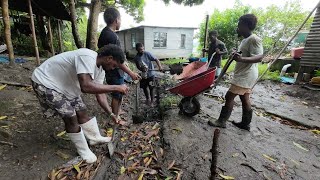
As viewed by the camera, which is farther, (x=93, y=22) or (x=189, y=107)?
(x=93, y=22)

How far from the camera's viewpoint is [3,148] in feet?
10.1

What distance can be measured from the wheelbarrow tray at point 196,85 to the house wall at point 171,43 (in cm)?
1652

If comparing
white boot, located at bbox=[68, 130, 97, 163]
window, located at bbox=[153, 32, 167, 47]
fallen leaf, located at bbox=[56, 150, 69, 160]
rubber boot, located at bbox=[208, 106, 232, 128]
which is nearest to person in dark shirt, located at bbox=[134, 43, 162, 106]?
rubber boot, located at bbox=[208, 106, 232, 128]

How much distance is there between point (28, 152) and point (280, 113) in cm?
603

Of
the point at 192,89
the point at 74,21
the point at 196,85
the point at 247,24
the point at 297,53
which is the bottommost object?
the point at 192,89

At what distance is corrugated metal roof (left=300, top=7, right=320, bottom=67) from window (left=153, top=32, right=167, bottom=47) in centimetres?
1401

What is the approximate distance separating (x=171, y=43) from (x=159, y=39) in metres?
1.37

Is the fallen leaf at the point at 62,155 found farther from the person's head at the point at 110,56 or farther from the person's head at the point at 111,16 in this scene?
the person's head at the point at 111,16

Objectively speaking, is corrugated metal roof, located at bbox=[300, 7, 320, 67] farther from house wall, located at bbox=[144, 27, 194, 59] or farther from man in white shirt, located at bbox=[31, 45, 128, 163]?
house wall, located at bbox=[144, 27, 194, 59]

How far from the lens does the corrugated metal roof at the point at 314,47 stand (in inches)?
328

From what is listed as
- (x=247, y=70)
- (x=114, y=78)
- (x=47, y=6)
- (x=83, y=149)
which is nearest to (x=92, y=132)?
(x=83, y=149)

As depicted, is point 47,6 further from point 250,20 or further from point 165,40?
point 165,40

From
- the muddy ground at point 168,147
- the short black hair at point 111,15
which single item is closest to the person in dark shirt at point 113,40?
the short black hair at point 111,15

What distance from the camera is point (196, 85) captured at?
4297mm
